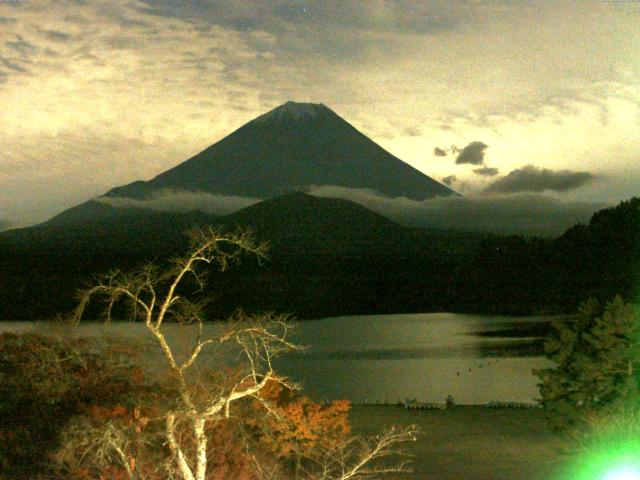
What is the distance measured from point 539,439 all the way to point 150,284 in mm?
6806

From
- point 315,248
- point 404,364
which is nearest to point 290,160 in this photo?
point 315,248

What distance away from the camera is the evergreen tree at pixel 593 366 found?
28.7 ft

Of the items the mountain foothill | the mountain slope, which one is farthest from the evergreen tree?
the mountain slope

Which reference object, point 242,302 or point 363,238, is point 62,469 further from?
Answer: point 363,238

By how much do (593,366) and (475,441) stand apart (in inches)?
78.9

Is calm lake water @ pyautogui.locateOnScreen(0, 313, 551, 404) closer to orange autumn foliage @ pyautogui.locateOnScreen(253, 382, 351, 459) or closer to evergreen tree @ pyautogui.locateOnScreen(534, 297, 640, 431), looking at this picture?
orange autumn foliage @ pyautogui.locateOnScreen(253, 382, 351, 459)

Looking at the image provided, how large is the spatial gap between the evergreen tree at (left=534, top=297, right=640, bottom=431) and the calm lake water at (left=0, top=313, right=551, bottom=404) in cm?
308

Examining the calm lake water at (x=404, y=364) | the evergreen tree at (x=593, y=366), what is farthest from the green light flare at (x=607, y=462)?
the calm lake water at (x=404, y=364)

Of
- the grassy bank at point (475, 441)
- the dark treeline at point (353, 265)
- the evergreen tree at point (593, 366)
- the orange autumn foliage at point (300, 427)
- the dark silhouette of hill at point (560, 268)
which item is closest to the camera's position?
the orange autumn foliage at point (300, 427)

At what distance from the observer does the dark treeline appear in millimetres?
41562

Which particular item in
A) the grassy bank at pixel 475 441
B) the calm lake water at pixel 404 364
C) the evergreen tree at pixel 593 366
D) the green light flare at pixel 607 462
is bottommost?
the calm lake water at pixel 404 364

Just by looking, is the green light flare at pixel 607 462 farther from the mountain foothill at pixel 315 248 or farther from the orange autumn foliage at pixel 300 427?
the mountain foothill at pixel 315 248

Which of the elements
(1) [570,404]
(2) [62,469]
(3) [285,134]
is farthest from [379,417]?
(3) [285,134]

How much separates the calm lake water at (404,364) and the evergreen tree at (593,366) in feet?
10.1
